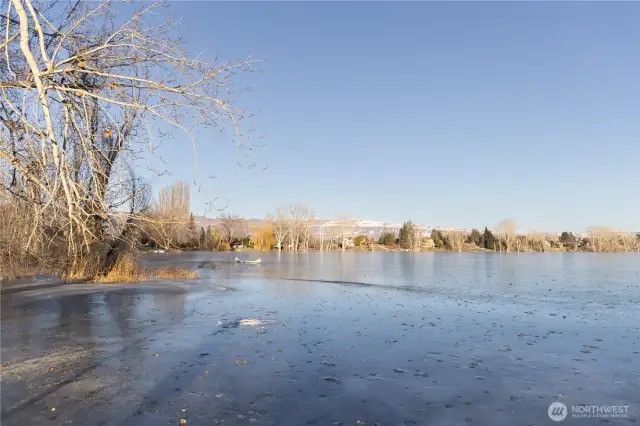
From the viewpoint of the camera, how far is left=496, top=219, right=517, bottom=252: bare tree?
11631 cm

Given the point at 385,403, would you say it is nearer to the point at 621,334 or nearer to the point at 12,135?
the point at 12,135

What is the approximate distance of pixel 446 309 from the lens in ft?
44.2

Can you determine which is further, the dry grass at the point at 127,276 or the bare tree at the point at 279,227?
the bare tree at the point at 279,227

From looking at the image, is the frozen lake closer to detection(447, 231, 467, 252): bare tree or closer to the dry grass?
the dry grass

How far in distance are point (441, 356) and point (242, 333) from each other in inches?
164

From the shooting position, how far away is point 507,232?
387ft

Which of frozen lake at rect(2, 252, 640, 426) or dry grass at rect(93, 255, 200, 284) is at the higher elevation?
dry grass at rect(93, 255, 200, 284)

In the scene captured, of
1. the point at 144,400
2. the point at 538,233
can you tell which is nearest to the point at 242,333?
the point at 144,400

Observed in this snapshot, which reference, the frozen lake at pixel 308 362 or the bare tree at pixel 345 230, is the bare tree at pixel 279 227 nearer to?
the bare tree at pixel 345 230

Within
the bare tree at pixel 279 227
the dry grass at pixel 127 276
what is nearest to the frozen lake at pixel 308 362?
the dry grass at pixel 127 276

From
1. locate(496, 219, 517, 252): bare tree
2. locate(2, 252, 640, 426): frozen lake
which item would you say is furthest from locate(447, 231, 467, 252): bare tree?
locate(2, 252, 640, 426): frozen lake

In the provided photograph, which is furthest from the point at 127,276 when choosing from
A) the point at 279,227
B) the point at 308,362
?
the point at 279,227

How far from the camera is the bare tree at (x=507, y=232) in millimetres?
116306

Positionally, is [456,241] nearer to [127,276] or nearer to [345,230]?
[345,230]
